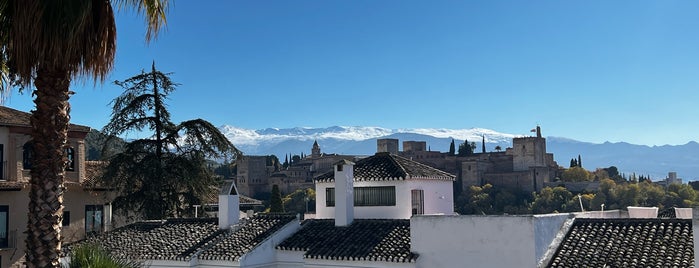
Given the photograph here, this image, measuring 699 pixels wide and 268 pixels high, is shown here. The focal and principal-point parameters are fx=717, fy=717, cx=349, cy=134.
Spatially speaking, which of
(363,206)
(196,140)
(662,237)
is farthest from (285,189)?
(662,237)

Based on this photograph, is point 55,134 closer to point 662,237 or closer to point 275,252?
point 275,252

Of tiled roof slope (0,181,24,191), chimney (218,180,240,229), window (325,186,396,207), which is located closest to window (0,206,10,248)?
tiled roof slope (0,181,24,191)

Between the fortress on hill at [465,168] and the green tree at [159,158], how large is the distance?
11080 cm

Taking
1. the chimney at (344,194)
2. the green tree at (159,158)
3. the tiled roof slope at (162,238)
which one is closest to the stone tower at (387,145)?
the green tree at (159,158)

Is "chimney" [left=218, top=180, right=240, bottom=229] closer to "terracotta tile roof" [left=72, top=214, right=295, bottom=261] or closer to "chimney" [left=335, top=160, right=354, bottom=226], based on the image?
"terracotta tile roof" [left=72, top=214, right=295, bottom=261]

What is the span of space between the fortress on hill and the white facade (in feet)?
390

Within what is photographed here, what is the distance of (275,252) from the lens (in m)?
21.5

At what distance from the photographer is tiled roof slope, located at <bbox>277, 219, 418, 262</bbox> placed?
1906cm

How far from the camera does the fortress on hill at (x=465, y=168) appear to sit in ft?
483

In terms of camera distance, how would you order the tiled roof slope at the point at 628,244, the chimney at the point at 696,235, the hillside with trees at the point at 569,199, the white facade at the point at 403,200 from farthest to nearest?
1. the hillside with trees at the point at 569,199
2. the white facade at the point at 403,200
3. the tiled roof slope at the point at 628,244
4. the chimney at the point at 696,235

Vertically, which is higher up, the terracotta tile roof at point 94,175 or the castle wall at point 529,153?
the castle wall at point 529,153

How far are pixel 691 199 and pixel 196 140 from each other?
111647mm

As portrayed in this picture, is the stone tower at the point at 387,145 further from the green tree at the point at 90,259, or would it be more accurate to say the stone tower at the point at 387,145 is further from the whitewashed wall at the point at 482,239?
the green tree at the point at 90,259

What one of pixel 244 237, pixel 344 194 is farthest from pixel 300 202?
pixel 344 194
